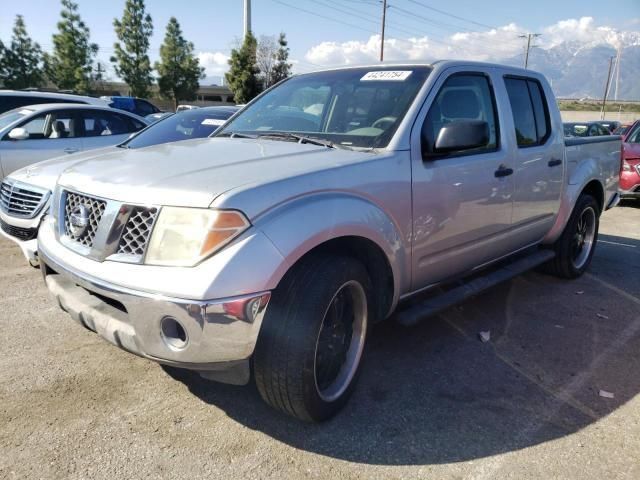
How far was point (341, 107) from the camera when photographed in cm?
344

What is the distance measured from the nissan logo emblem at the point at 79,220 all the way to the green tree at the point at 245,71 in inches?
1575

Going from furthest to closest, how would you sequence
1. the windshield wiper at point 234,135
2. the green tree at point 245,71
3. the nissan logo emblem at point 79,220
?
1. the green tree at point 245,71
2. the windshield wiper at point 234,135
3. the nissan logo emblem at point 79,220

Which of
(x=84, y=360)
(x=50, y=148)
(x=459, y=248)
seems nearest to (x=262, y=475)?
(x=84, y=360)

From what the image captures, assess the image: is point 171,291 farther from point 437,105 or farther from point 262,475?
point 437,105

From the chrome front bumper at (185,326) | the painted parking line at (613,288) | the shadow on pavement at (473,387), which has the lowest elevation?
the painted parking line at (613,288)

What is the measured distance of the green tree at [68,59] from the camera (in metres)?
46.2

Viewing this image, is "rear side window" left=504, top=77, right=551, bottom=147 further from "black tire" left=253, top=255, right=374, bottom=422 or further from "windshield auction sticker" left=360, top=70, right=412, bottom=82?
"black tire" left=253, top=255, right=374, bottom=422

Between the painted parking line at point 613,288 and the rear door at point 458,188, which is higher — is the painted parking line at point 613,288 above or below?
below

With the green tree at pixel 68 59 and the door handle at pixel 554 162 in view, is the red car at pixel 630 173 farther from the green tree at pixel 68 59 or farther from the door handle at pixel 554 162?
the green tree at pixel 68 59

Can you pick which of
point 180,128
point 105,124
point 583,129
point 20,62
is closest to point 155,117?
point 105,124

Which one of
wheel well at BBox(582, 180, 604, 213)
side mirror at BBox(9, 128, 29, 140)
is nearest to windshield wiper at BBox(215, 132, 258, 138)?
wheel well at BBox(582, 180, 604, 213)

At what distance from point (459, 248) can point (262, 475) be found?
6.30ft

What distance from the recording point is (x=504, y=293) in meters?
4.82

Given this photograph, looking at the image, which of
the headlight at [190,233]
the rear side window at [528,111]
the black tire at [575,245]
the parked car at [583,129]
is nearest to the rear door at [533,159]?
the rear side window at [528,111]
